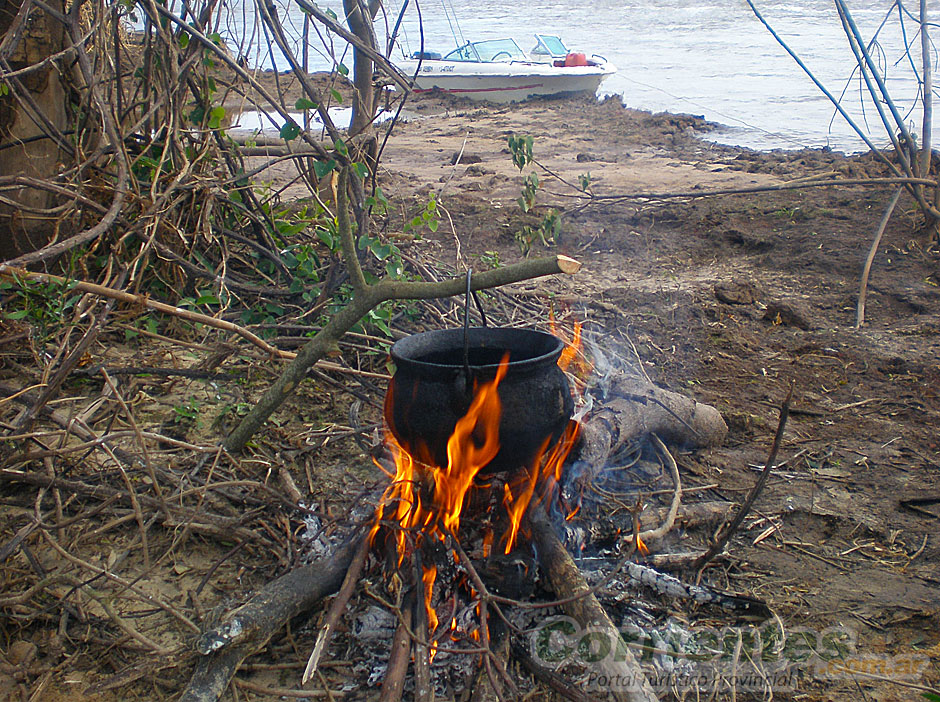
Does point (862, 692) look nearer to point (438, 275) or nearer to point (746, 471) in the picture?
point (746, 471)

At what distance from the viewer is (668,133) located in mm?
12406

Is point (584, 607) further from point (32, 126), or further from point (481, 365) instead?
point (32, 126)

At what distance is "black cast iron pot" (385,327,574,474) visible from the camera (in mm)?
2176

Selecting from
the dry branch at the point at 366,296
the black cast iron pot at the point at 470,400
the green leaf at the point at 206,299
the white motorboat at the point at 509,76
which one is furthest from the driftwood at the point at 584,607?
the white motorboat at the point at 509,76

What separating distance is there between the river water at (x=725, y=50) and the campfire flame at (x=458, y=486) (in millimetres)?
1978

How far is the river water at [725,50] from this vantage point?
40.9ft

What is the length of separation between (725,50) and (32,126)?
995 inches

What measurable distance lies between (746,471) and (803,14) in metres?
33.4

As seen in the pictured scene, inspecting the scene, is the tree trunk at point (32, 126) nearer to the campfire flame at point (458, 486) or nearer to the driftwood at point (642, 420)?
the campfire flame at point (458, 486)

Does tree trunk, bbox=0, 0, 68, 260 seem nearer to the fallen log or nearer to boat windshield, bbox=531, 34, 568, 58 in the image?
the fallen log

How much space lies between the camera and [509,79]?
1647cm

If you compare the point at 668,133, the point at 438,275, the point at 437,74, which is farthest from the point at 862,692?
the point at 437,74

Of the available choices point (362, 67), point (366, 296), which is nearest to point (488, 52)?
point (362, 67)

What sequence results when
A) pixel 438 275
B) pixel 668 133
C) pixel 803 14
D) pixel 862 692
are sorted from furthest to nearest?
pixel 803 14
pixel 668 133
pixel 438 275
pixel 862 692
